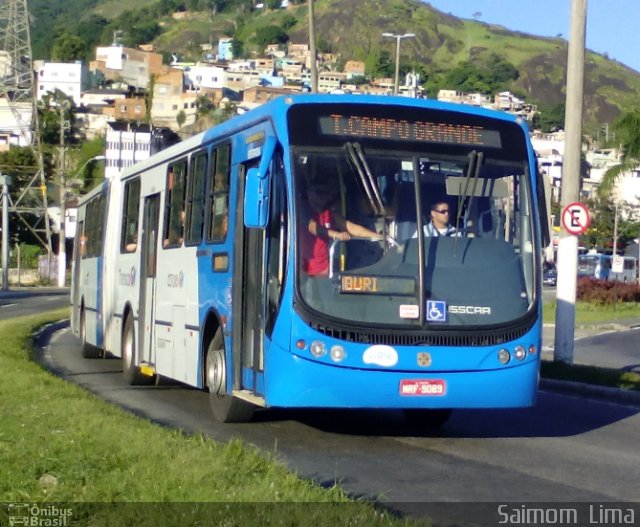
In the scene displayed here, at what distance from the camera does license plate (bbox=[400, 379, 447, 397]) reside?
34.8 ft

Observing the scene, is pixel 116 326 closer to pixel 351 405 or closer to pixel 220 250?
pixel 220 250

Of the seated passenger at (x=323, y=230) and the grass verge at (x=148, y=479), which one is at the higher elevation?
the seated passenger at (x=323, y=230)

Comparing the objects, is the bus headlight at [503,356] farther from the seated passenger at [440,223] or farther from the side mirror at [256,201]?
the side mirror at [256,201]

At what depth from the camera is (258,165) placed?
1147cm

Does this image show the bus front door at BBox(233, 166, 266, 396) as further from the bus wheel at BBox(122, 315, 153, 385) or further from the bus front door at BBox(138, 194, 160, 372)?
the bus wheel at BBox(122, 315, 153, 385)

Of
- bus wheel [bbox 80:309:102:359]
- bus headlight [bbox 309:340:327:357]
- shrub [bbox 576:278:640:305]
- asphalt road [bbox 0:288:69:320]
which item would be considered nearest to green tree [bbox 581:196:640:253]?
shrub [bbox 576:278:640:305]

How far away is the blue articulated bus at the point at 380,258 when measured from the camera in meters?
10.5

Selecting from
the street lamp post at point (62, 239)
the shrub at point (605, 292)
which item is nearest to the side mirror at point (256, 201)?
the shrub at point (605, 292)

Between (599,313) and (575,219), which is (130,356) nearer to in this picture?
(575,219)

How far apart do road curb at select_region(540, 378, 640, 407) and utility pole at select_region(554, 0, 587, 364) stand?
127 cm

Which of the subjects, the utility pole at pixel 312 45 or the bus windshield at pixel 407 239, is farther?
the utility pole at pixel 312 45

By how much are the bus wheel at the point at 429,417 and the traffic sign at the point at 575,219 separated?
6419 millimetres

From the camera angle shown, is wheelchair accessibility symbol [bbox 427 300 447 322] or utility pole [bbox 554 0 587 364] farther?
utility pole [bbox 554 0 587 364]

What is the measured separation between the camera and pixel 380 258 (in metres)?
10.6
